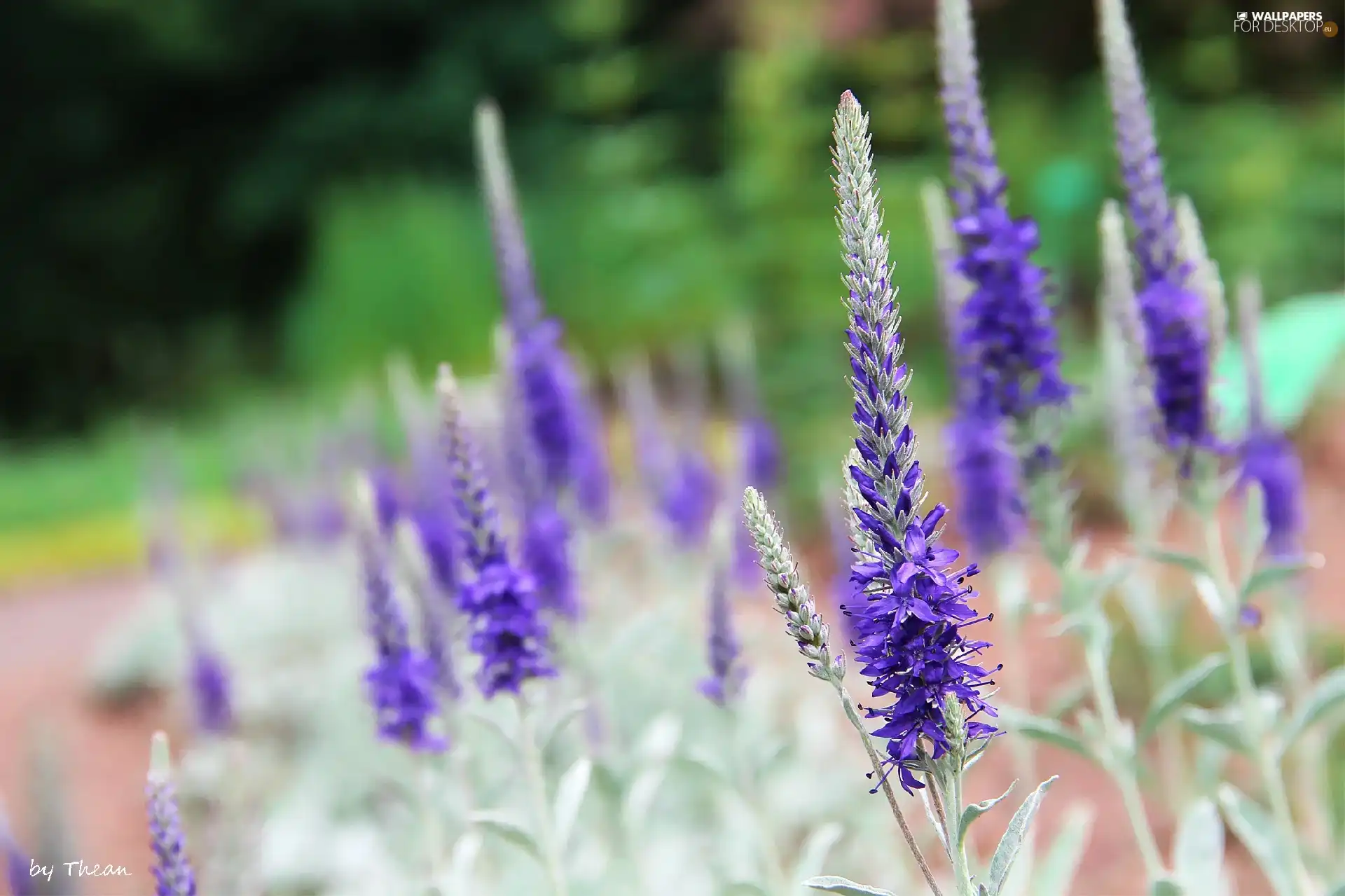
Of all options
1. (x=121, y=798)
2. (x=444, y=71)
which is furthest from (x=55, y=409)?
(x=121, y=798)

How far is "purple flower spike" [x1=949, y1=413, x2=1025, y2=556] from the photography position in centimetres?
317

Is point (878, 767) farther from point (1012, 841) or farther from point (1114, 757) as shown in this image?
point (1114, 757)

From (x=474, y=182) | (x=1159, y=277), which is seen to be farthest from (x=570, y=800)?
(x=474, y=182)

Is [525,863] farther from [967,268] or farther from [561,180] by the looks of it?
[561,180]

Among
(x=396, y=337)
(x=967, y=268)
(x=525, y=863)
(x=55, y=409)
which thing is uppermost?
(x=55, y=409)

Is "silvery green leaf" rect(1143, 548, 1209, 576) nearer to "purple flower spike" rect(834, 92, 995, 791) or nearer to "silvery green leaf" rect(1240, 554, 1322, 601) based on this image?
"silvery green leaf" rect(1240, 554, 1322, 601)

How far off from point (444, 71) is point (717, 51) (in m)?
4.64

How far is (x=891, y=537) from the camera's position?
149 centimetres

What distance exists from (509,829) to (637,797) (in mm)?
738

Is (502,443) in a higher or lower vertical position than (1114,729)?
higher

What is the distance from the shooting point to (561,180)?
56.7 ft

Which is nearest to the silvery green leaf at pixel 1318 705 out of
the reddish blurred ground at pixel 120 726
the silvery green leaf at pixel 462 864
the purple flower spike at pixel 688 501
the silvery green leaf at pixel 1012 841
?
the silvery green leaf at pixel 1012 841

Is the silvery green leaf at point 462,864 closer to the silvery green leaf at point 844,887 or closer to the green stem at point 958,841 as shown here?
the silvery green leaf at point 844,887

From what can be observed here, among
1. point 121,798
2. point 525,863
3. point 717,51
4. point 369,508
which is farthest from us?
point 717,51
